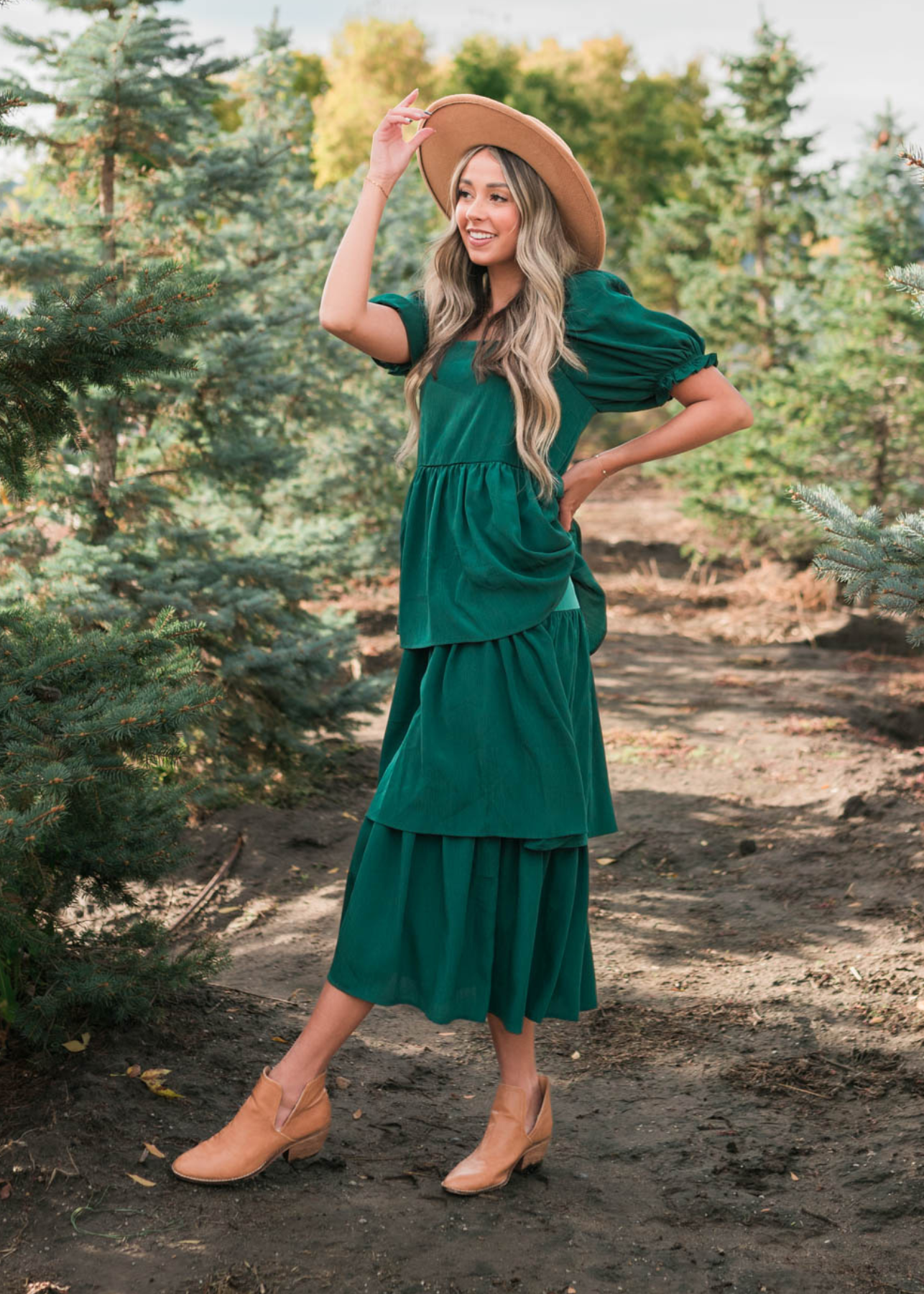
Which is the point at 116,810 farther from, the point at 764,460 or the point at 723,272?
the point at 723,272

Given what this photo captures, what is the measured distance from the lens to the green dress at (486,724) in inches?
95.4

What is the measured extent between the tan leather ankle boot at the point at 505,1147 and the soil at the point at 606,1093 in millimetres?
39

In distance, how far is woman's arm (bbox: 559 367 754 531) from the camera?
8.28 ft

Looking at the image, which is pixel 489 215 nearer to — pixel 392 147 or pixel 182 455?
pixel 392 147

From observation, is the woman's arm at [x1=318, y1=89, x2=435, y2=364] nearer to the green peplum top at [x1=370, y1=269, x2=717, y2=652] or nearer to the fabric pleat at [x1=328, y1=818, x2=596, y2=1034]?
the green peplum top at [x1=370, y1=269, x2=717, y2=652]

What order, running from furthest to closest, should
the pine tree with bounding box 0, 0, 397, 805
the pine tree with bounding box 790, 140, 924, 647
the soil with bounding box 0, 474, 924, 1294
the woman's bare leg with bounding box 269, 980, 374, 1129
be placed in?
the pine tree with bounding box 0, 0, 397, 805 < the pine tree with bounding box 790, 140, 924, 647 < the woman's bare leg with bounding box 269, 980, 374, 1129 < the soil with bounding box 0, 474, 924, 1294

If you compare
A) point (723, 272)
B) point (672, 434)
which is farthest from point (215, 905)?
point (723, 272)

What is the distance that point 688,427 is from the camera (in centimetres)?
253

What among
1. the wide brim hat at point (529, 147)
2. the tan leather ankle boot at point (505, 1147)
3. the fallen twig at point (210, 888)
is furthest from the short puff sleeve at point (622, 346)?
the fallen twig at point (210, 888)

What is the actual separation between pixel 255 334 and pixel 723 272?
313 inches

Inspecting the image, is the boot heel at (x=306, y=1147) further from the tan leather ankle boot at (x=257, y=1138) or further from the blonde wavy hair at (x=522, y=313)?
the blonde wavy hair at (x=522, y=313)

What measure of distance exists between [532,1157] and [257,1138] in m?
0.63

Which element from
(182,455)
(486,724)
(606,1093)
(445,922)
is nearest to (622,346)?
(486,724)

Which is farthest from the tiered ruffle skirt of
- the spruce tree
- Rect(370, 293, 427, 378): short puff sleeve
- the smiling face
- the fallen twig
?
the spruce tree
